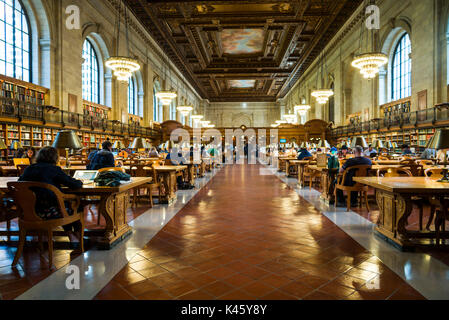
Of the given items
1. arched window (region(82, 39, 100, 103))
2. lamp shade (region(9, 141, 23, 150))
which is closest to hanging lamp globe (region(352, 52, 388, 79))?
lamp shade (region(9, 141, 23, 150))

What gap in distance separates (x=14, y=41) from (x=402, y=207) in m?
12.5

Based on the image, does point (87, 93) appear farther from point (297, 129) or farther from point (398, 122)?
point (297, 129)

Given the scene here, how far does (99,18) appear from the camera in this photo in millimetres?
14141

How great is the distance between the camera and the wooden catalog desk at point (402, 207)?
3072 millimetres

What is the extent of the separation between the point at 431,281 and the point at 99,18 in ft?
52.5

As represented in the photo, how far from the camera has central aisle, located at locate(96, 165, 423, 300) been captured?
2.30 metres

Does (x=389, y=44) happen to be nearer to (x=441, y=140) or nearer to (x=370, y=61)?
(x=370, y=61)

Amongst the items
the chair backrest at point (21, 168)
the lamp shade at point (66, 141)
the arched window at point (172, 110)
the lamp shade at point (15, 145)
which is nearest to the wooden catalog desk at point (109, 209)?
the lamp shade at point (66, 141)

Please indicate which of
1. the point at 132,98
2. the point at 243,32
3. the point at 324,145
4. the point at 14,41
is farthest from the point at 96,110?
the point at 324,145

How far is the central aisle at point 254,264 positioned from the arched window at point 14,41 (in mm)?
9307

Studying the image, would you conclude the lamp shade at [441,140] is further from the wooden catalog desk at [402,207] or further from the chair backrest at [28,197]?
the chair backrest at [28,197]

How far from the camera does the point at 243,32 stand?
57.4 feet

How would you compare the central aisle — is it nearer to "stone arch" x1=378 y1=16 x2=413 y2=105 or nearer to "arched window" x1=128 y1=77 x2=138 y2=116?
"stone arch" x1=378 y1=16 x2=413 y2=105
